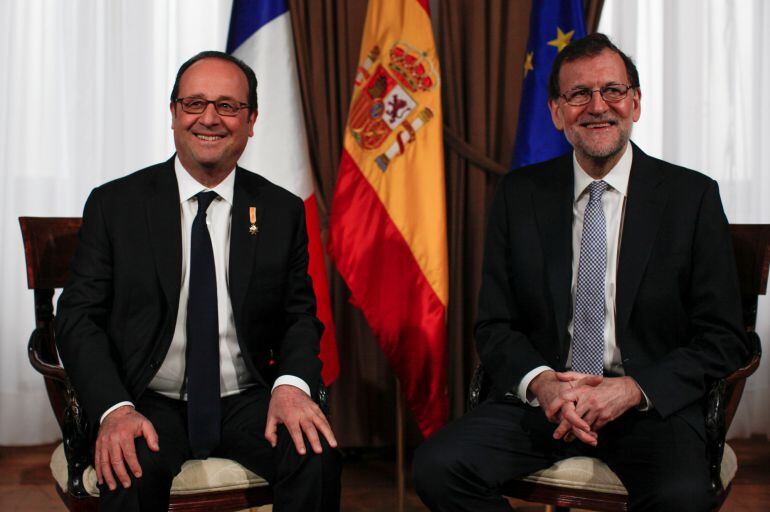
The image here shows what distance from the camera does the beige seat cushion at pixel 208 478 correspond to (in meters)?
2.05

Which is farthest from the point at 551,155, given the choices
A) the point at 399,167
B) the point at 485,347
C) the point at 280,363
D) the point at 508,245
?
the point at 280,363

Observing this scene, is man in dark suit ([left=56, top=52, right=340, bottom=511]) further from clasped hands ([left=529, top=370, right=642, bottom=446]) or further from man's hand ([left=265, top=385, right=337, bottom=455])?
clasped hands ([left=529, top=370, right=642, bottom=446])

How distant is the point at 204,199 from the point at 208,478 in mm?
774

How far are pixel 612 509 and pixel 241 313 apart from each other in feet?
3.70

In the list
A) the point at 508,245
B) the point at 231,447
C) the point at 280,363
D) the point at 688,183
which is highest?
the point at 688,183

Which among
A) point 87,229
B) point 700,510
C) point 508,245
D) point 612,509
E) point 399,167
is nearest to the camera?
point 700,510

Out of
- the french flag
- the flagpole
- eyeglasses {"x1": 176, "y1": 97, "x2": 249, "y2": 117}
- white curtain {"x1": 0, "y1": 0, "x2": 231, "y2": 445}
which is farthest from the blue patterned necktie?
white curtain {"x1": 0, "y1": 0, "x2": 231, "y2": 445}

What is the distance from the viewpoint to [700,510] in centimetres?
Answer: 198

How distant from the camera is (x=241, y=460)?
2141 millimetres

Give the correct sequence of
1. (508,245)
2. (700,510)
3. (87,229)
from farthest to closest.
→ (508,245)
(87,229)
(700,510)

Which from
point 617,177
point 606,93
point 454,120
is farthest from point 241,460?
point 454,120

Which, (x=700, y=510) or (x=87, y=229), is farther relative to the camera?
(x=87, y=229)

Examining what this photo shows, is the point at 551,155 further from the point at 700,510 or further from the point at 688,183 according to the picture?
the point at 700,510

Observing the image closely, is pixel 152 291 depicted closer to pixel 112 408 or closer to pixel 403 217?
pixel 112 408
